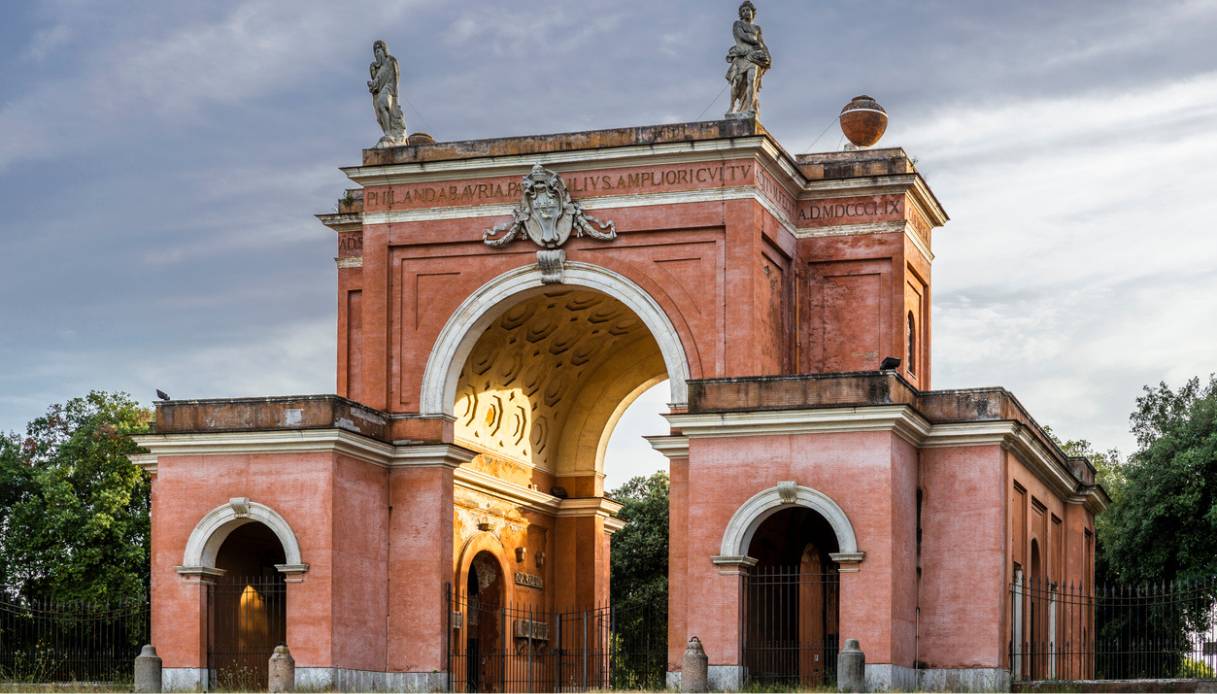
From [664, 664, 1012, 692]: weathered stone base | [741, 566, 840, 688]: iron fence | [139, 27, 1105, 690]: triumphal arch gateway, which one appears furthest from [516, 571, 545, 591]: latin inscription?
[664, 664, 1012, 692]: weathered stone base

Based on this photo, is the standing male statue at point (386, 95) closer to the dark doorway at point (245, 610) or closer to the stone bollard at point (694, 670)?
the dark doorway at point (245, 610)

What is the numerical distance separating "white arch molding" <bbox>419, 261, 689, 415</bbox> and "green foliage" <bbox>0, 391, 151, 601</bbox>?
52.6 feet

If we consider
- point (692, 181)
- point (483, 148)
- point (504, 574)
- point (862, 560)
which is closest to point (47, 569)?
point (504, 574)

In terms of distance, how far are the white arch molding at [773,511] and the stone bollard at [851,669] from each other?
1807mm

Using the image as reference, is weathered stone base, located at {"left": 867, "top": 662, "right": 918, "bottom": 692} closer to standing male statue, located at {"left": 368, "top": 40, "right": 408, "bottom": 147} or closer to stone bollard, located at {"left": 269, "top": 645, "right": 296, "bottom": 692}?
stone bollard, located at {"left": 269, "top": 645, "right": 296, "bottom": 692}

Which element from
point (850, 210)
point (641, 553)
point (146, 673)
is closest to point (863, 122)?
point (850, 210)

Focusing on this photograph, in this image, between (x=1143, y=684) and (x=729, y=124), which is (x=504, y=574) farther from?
(x=1143, y=684)

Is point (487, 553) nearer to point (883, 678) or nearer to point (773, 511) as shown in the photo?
point (773, 511)

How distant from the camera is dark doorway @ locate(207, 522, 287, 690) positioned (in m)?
34.4

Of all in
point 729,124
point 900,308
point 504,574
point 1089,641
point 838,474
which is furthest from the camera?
point 1089,641

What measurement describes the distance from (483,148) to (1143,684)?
15703 mm

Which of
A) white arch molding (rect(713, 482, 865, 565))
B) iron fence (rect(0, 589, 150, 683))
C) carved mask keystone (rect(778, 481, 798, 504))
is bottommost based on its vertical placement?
iron fence (rect(0, 589, 150, 683))

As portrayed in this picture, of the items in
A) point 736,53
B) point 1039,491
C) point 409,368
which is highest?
point 736,53

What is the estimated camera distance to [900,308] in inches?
1500
